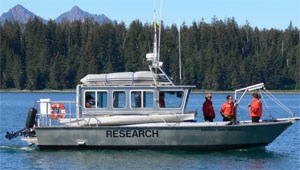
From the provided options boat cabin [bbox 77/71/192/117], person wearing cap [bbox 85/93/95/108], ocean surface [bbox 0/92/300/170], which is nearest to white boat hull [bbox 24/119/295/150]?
ocean surface [bbox 0/92/300/170]

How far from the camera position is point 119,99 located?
29891mm

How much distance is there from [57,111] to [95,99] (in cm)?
157

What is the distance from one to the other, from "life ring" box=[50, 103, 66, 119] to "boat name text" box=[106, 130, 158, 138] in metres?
1.93

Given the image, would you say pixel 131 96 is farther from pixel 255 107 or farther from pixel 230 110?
pixel 255 107

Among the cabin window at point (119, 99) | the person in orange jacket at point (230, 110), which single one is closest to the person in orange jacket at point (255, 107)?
the person in orange jacket at point (230, 110)

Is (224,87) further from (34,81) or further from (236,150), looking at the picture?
(236,150)

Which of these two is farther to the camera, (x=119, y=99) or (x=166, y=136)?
(x=119, y=99)

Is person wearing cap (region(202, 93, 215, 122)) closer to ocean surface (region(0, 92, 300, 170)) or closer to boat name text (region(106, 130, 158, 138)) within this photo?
ocean surface (region(0, 92, 300, 170))

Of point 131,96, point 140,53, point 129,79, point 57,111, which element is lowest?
point 57,111

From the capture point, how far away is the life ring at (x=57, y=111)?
30188mm

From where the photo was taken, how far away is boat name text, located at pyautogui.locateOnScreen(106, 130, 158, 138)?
29.3m

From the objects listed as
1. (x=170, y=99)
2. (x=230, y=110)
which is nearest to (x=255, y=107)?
(x=230, y=110)

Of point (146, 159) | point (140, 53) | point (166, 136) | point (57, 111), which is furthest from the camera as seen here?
point (140, 53)

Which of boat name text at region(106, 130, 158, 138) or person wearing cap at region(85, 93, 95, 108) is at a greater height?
person wearing cap at region(85, 93, 95, 108)
